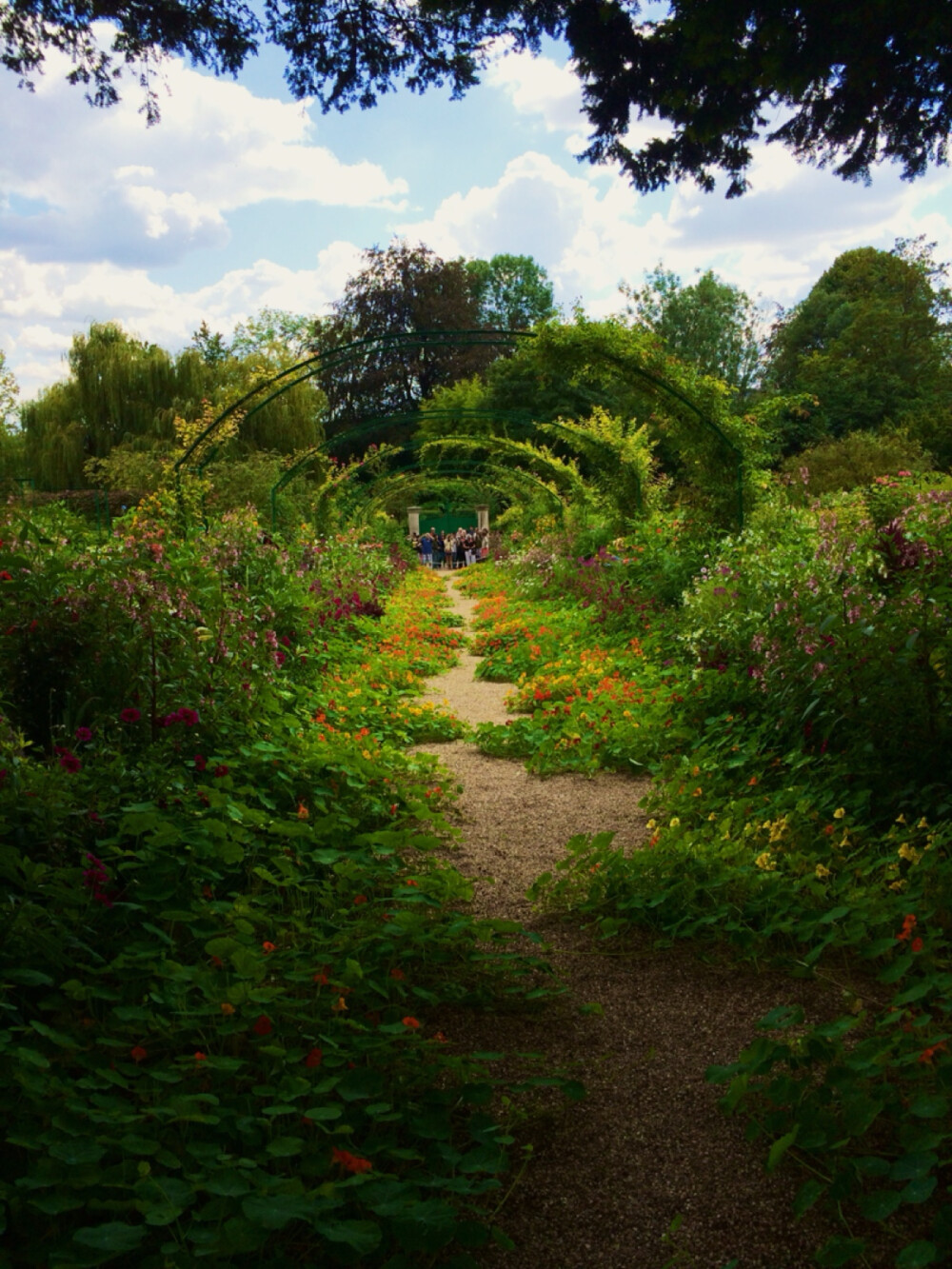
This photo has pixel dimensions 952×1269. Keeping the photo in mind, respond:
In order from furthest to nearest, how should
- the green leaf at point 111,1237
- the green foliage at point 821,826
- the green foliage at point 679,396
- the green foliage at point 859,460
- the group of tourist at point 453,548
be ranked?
1. the group of tourist at point 453,548
2. the green foliage at point 859,460
3. the green foliage at point 679,396
4. the green foliage at point 821,826
5. the green leaf at point 111,1237

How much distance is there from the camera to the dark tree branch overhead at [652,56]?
321 centimetres

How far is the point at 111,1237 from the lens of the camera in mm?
1467

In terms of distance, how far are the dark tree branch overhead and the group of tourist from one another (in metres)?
21.7

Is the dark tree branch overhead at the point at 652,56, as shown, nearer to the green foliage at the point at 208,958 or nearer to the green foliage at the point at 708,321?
the green foliage at the point at 208,958

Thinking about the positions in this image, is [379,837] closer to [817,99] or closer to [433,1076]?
[433,1076]

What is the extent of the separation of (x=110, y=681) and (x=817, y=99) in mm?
3761

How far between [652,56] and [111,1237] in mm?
4176

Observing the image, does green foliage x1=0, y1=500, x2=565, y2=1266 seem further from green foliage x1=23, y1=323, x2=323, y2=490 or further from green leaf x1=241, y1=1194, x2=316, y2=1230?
green foliage x1=23, y1=323, x2=323, y2=490

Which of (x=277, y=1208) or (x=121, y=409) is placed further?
(x=121, y=409)

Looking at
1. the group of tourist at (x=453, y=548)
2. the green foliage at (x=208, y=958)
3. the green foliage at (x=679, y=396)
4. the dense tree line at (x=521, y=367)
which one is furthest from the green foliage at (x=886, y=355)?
the green foliage at (x=208, y=958)

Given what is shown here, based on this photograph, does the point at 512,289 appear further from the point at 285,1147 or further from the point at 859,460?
the point at 285,1147

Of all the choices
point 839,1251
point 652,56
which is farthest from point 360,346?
point 839,1251

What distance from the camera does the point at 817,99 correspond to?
143 inches

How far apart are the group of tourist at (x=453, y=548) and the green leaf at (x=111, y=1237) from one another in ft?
80.4
